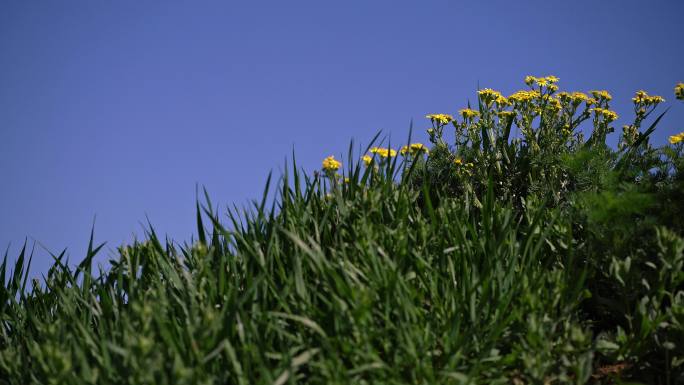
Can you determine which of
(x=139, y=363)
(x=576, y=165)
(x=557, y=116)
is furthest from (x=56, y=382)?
(x=557, y=116)

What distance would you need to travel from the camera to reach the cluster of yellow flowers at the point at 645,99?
6215 mm

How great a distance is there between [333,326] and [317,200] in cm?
127

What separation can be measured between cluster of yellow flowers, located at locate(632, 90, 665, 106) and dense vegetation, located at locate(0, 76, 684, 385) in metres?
1.41

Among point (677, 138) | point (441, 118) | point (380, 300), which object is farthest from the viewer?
point (441, 118)

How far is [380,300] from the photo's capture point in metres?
3.35

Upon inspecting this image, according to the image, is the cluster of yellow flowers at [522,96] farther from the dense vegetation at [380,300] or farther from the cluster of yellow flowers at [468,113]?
the dense vegetation at [380,300]

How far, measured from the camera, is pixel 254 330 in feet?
10.1

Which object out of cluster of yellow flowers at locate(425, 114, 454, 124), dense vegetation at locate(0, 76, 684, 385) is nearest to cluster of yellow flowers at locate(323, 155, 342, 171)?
dense vegetation at locate(0, 76, 684, 385)

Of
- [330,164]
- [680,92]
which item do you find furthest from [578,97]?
[330,164]

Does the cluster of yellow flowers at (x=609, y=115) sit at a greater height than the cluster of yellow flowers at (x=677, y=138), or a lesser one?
greater

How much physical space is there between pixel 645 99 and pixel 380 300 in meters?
4.00

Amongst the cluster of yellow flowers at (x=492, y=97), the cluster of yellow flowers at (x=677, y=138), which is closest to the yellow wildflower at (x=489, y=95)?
the cluster of yellow flowers at (x=492, y=97)

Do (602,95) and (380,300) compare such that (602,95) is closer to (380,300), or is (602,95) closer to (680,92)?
(680,92)

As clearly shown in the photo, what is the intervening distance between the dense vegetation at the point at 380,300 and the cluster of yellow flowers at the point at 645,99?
141 cm
